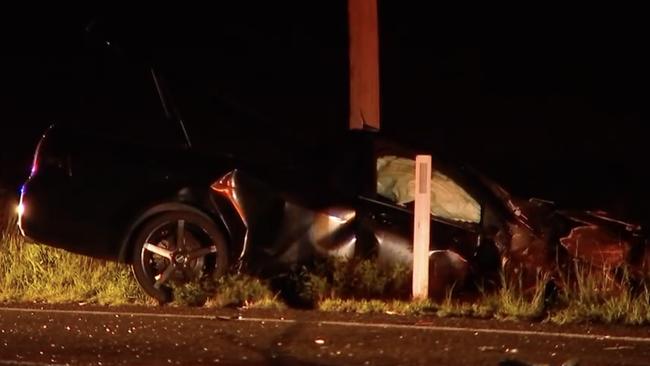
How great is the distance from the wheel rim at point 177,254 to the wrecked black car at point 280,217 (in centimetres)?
1

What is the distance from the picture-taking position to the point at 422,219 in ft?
33.1

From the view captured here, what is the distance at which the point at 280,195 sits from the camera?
34.8 ft

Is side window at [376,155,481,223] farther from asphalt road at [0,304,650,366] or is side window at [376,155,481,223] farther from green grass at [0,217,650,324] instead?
asphalt road at [0,304,650,366]

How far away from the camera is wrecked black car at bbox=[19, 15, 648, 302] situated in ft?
34.2

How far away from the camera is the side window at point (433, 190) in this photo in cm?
1058

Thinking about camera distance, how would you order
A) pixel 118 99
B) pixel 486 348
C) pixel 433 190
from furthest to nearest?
pixel 118 99, pixel 433 190, pixel 486 348

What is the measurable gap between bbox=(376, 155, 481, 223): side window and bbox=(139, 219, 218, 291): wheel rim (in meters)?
1.53

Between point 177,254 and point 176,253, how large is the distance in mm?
14

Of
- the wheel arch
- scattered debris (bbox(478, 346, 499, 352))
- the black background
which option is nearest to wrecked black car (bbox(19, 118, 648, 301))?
the wheel arch

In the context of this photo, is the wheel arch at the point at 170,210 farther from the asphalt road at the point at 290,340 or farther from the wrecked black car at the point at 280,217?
the asphalt road at the point at 290,340

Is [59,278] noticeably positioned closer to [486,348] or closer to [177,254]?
[177,254]

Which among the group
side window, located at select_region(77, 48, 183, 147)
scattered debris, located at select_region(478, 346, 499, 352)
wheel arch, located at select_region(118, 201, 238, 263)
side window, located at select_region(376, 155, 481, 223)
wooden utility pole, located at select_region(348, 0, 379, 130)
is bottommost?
scattered debris, located at select_region(478, 346, 499, 352)

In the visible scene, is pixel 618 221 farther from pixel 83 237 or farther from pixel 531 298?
pixel 83 237

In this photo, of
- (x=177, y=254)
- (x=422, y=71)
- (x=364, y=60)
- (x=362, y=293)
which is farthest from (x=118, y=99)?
(x=362, y=293)
